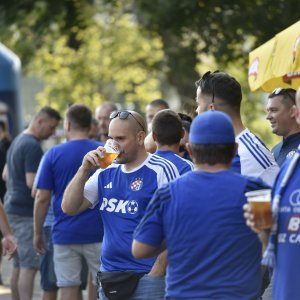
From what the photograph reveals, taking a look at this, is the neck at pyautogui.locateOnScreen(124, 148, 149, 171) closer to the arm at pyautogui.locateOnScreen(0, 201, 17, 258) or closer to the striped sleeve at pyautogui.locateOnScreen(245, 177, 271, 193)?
the striped sleeve at pyautogui.locateOnScreen(245, 177, 271, 193)

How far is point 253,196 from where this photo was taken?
5004 mm

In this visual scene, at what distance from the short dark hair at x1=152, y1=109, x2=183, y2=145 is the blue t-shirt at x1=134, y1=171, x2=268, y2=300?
2.48 meters

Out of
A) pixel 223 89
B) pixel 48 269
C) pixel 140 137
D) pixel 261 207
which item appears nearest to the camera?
pixel 261 207

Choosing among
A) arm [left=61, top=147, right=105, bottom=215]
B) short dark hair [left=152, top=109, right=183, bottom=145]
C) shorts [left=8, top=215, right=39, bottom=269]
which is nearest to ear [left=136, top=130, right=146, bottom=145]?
arm [left=61, top=147, right=105, bottom=215]

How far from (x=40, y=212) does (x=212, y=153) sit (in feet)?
16.5

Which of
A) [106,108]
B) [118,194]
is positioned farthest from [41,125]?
[118,194]

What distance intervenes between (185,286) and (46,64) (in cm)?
2877

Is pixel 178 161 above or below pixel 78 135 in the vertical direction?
below

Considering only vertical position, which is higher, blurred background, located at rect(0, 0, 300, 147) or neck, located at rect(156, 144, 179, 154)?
blurred background, located at rect(0, 0, 300, 147)

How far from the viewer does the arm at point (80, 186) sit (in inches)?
265

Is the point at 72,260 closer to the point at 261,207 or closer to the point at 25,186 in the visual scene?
the point at 25,186

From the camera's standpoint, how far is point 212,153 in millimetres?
5262

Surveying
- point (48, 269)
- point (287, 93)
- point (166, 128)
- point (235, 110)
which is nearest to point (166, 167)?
point (235, 110)

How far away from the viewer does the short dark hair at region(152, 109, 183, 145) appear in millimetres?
7812
